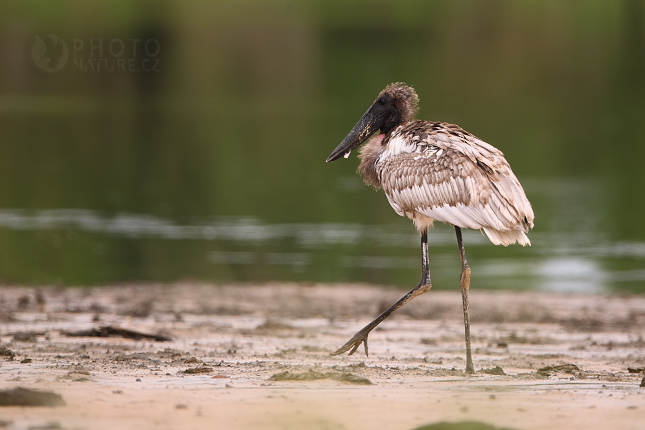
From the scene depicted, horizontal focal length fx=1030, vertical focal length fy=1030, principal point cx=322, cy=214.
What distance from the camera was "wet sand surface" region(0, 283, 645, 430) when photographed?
17.8 ft

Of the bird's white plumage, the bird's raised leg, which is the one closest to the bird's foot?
the bird's raised leg

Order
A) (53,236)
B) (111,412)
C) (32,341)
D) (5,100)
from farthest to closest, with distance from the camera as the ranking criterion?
(5,100) < (53,236) < (32,341) < (111,412)

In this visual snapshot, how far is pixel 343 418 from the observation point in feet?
17.6

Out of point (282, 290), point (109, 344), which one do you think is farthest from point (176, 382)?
point (282, 290)

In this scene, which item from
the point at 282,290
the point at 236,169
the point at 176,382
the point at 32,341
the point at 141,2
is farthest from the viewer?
the point at 141,2

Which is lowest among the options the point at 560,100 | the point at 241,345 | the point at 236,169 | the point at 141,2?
the point at 241,345

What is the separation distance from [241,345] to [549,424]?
3.81 meters

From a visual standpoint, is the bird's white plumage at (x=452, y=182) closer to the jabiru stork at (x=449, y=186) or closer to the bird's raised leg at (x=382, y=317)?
the jabiru stork at (x=449, y=186)

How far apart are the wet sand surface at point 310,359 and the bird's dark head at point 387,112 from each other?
74.9 inches

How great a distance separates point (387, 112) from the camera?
9.90 metres

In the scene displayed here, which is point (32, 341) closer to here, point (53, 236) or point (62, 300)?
point (62, 300)

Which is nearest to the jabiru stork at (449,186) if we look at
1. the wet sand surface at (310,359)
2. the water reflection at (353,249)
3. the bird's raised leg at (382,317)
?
the bird's raised leg at (382,317)

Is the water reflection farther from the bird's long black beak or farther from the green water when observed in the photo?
the bird's long black beak

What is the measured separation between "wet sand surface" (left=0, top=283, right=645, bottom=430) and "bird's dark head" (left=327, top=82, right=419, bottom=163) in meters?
1.90
